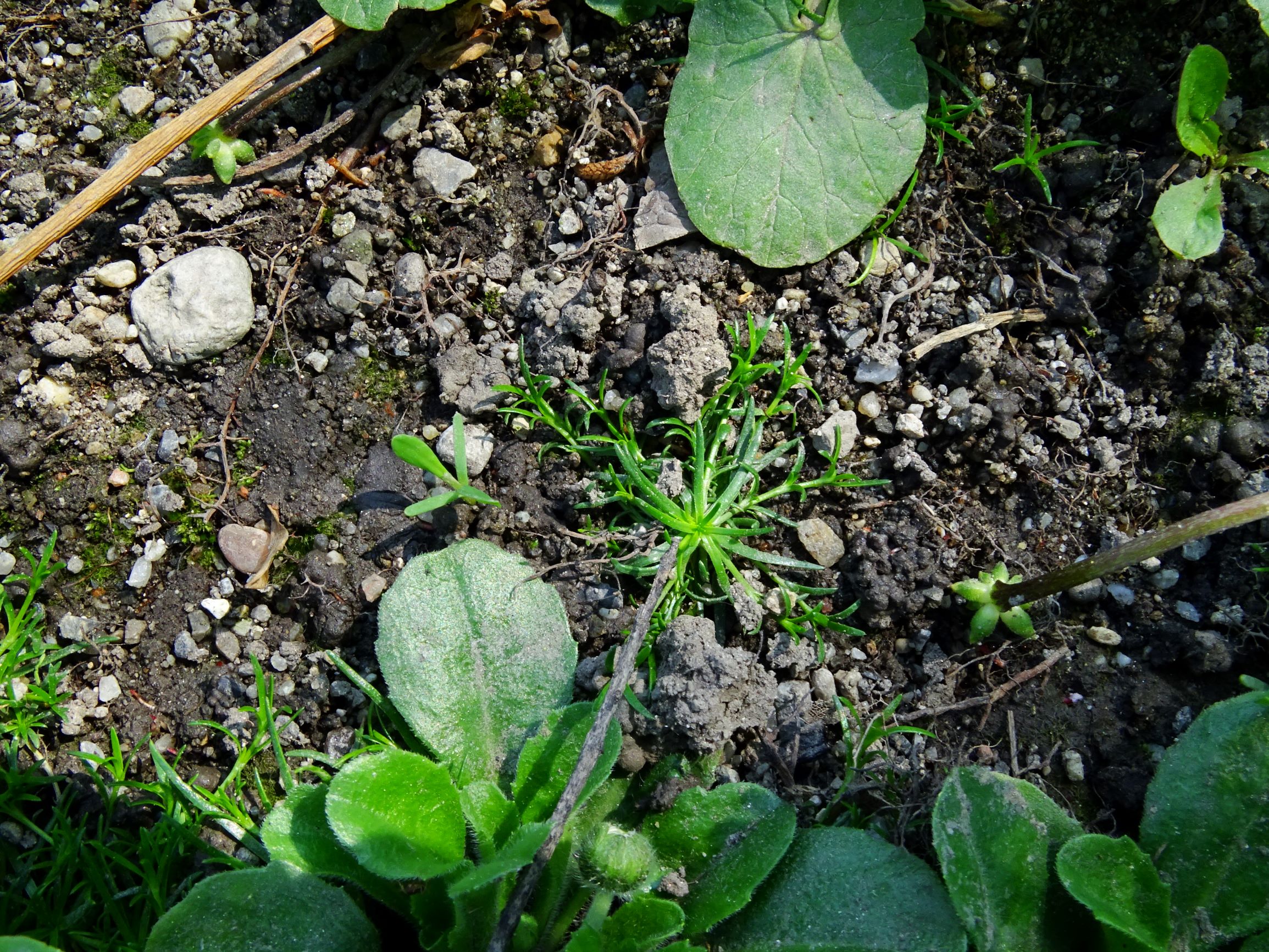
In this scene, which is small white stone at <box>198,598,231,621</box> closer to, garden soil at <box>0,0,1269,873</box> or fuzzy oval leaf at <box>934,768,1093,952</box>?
garden soil at <box>0,0,1269,873</box>

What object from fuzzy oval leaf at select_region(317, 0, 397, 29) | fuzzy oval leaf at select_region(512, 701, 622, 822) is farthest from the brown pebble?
fuzzy oval leaf at select_region(317, 0, 397, 29)

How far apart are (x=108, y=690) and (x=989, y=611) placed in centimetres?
198

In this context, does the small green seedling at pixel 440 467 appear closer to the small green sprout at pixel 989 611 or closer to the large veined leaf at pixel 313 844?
the large veined leaf at pixel 313 844

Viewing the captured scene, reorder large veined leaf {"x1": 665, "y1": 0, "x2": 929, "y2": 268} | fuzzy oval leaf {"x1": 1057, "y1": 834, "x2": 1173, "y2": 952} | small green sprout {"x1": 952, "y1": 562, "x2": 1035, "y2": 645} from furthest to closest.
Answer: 1. large veined leaf {"x1": 665, "y1": 0, "x2": 929, "y2": 268}
2. small green sprout {"x1": 952, "y1": 562, "x2": 1035, "y2": 645}
3. fuzzy oval leaf {"x1": 1057, "y1": 834, "x2": 1173, "y2": 952}

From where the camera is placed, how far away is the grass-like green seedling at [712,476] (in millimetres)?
1961

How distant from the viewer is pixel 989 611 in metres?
1.89

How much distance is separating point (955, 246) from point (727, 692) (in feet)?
3.95

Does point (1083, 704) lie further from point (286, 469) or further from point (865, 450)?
point (286, 469)

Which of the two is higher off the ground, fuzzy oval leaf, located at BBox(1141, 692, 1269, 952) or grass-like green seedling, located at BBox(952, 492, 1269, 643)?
grass-like green seedling, located at BBox(952, 492, 1269, 643)

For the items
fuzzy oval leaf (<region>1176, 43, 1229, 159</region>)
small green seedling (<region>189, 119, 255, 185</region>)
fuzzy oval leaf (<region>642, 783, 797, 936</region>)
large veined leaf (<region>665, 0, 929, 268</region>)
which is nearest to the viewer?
fuzzy oval leaf (<region>642, 783, 797, 936</region>)

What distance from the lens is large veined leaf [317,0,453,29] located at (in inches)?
84.1

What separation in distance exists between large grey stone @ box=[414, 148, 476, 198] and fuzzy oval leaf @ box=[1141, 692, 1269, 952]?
→ 2.03m

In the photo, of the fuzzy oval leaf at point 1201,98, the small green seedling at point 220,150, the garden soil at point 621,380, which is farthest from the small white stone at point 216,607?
the fuzzy oval leaf at point 1201,98

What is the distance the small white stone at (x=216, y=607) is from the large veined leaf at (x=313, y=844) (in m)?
0.48
